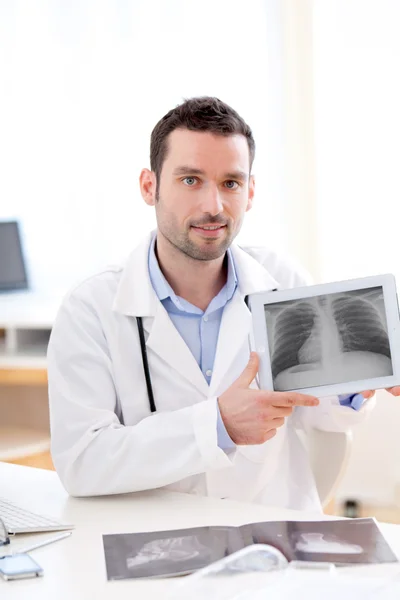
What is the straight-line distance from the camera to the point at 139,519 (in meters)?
1.41

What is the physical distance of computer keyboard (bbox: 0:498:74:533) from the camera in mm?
1349

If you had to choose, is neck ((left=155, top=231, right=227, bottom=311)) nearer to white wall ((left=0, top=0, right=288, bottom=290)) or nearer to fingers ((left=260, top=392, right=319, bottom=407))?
fingers ((left=260, top=392, right=319, bottom=407))

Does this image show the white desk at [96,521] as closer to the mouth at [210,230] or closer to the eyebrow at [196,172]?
the mouth at [210,230]

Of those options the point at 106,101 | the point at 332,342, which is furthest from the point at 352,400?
the point at 106,101

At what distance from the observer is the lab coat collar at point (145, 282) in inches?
68.4

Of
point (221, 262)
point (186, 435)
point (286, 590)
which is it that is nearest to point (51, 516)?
point (186, 435)

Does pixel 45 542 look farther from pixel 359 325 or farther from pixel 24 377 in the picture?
pixel 24 377

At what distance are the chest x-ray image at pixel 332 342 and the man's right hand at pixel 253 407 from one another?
0.09 ft

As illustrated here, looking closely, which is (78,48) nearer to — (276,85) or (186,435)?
(276,85)

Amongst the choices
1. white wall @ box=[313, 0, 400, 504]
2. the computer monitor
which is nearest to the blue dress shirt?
white wall @ box=[313, 0, 400, 504]

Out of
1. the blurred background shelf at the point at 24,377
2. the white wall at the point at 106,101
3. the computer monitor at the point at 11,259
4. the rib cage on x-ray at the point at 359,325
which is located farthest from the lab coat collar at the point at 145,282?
the computer monitor at the point at 11,259

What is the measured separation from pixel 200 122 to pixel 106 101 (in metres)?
1.75

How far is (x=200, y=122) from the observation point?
175cm

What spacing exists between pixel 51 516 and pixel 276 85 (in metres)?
2.10
